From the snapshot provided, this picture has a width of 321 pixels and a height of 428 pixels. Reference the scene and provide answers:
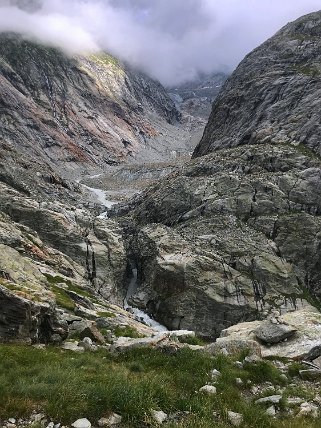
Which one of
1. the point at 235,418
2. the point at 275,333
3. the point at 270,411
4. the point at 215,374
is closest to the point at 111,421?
the point at 235,418

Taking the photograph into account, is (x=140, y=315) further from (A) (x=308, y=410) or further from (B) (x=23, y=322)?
(A) (x=308, y=410)

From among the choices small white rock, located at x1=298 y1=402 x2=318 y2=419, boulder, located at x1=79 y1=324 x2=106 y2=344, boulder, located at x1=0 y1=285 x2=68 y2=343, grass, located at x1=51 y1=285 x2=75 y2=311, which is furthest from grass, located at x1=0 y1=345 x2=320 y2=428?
grass, located at x1=51 y1=285 x2=75 y2=311

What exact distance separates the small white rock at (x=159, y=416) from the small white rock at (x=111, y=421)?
0.89 m

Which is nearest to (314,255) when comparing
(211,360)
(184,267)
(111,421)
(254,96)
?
(184,267)

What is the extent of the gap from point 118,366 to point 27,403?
5.16m

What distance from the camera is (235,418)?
1178 cm

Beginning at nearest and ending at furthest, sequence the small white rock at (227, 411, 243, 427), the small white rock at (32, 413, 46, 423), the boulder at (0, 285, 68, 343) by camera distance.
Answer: the small white rock at (32, 413, 46, 423), the small white rock at (227, 411, 243, 427), the boulder at (0, 285, 68, 343)

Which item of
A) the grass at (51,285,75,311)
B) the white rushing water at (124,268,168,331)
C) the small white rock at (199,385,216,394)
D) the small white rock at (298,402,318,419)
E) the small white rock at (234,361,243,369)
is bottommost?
the white rushing water at (124,268,168,331)

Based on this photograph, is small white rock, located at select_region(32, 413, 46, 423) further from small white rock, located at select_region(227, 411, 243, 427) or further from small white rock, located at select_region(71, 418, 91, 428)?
small white rock, located at select_region(227, 411, 243, 427)

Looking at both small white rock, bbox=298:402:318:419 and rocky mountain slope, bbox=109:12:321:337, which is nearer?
small white rock, bbox=298:402:318:419

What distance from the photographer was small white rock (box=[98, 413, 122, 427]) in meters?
11.0

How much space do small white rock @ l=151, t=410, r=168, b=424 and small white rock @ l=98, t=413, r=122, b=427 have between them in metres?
0.89

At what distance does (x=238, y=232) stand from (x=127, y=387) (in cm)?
6010

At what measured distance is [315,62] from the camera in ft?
447
